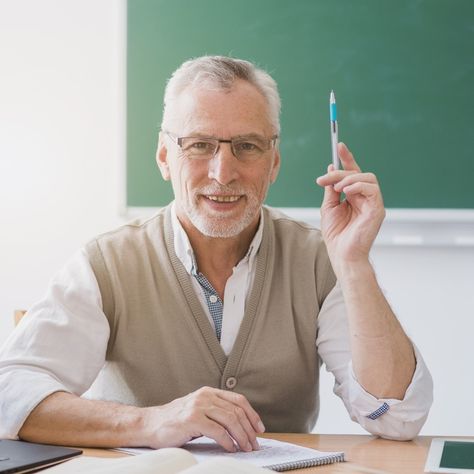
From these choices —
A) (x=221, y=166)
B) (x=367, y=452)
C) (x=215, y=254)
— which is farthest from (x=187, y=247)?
(x=367, y=452)

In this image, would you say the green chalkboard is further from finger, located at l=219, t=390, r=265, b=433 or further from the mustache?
finger, located at l=219, t=390, r=265, b=433

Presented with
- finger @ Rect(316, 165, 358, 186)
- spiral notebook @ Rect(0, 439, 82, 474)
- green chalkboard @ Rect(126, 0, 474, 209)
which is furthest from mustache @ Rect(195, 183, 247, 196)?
green chalkboard @ Rect(126, 0, 474, 209)

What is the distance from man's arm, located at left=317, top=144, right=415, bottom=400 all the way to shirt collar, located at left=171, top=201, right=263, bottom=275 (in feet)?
0.62

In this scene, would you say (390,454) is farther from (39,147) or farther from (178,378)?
(39,147)

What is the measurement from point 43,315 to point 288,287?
21.2 inches

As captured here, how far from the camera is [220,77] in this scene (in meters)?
1.97

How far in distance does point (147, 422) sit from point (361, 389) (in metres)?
0.46

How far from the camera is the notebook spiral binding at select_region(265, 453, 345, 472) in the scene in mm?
1330

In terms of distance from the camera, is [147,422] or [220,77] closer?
[147,422]

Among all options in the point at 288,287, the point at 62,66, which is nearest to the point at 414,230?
the point at 288,287

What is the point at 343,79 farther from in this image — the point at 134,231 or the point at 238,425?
the point at 238,425

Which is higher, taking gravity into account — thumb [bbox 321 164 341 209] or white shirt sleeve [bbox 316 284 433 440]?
thumb [bbox 321 164 341 209]

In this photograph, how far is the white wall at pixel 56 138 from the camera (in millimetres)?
3184

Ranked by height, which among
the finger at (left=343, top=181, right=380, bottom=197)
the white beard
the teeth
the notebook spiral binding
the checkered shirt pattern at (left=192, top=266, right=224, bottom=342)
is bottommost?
the notebook spiral binding
